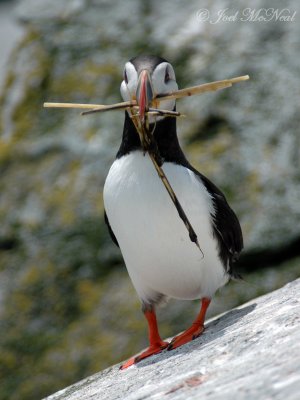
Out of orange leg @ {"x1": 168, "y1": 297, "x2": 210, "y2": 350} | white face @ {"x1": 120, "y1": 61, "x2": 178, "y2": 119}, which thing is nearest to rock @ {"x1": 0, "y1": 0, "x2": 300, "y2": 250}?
orange leg @ {"x1": 168, "y1": 297, "x2": 210, "y2": 350}

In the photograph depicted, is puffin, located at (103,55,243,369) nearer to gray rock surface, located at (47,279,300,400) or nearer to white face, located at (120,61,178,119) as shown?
white face, located at (120,61,178,119)

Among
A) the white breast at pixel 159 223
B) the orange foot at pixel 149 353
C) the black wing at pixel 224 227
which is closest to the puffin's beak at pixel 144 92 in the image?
the white breast at pixel 159 223

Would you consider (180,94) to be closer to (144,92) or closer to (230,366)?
(144,92)

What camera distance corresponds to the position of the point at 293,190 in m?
8.51

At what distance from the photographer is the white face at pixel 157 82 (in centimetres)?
533

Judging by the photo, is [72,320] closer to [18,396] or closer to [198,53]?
[18,396]

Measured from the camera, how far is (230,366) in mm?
3990

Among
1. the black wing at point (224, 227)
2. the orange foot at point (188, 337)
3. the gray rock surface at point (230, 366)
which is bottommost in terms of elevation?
the orange foot at point (188, 337)

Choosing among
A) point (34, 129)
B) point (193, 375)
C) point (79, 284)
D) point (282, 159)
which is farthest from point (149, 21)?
point (193, 375)

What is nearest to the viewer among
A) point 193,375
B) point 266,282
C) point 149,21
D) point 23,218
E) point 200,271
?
point 193,375

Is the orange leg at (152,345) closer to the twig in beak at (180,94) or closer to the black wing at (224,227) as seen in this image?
the black wing at (224,227)

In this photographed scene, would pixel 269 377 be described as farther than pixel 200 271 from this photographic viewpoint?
No

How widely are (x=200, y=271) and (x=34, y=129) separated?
167 inches

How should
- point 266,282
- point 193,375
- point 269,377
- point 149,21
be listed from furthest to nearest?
point 149,21, point 266,282, point 193,375, point 269,377
